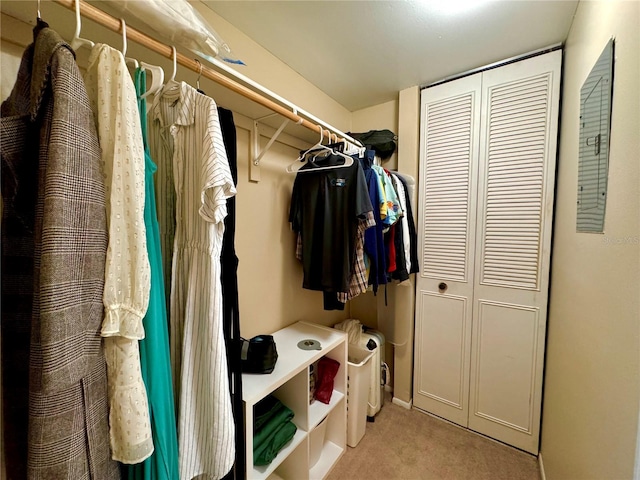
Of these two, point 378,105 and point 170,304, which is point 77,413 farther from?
point 378,105

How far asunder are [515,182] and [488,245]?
0.40 meters

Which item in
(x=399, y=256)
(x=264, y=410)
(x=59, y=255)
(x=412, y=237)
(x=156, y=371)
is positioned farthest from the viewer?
(x=412, y=237)

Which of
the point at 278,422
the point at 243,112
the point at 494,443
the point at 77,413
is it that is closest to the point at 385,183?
the point at 243,112

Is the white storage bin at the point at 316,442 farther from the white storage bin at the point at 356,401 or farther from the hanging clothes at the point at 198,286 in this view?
the hanging clothes at the point at 198,286

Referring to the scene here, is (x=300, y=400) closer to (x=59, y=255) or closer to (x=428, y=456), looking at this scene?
(x=428, y=456)

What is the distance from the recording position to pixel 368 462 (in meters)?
1.49

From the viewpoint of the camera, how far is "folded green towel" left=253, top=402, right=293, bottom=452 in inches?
42.5

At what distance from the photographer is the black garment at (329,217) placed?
135cm

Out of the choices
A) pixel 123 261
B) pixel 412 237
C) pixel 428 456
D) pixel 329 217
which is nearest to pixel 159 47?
pixel 123 261

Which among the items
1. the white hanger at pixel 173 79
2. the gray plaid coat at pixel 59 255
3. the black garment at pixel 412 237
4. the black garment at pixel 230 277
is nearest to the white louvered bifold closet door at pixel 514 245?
the black garment at pixel 412 237

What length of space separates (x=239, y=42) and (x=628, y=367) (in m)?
1.83

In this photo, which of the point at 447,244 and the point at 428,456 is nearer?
the point at 428,456

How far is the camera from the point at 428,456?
152 centimetres

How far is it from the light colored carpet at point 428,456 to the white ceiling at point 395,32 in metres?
2.33
